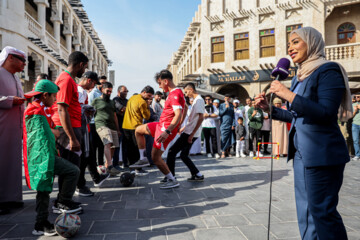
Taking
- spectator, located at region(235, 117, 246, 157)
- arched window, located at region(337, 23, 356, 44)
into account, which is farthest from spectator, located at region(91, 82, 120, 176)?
arched window, located at region(337, 23, 356, 44)

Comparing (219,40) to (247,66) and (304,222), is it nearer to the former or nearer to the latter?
(247,66)

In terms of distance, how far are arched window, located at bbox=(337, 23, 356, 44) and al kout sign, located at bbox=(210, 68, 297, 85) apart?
409 cm

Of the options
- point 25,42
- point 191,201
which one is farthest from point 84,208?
point 25,42

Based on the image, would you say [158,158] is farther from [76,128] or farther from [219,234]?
[219,234]

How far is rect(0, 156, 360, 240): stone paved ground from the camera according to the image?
294 centimetres

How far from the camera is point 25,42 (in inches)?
626

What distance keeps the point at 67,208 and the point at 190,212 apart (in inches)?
62.9

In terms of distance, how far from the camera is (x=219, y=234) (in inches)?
114

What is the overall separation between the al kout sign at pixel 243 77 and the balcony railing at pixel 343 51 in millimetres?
2827

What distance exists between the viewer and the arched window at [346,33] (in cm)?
2077

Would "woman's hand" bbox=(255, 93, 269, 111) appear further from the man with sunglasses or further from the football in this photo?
the man with sunglasses

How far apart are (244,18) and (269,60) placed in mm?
4189

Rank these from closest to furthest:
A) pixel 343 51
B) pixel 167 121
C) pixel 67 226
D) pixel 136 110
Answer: pixel 67 226
pixel 167 121
pixel 136 110
pixel 343 51

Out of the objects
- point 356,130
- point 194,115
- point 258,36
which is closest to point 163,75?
point 194,115
